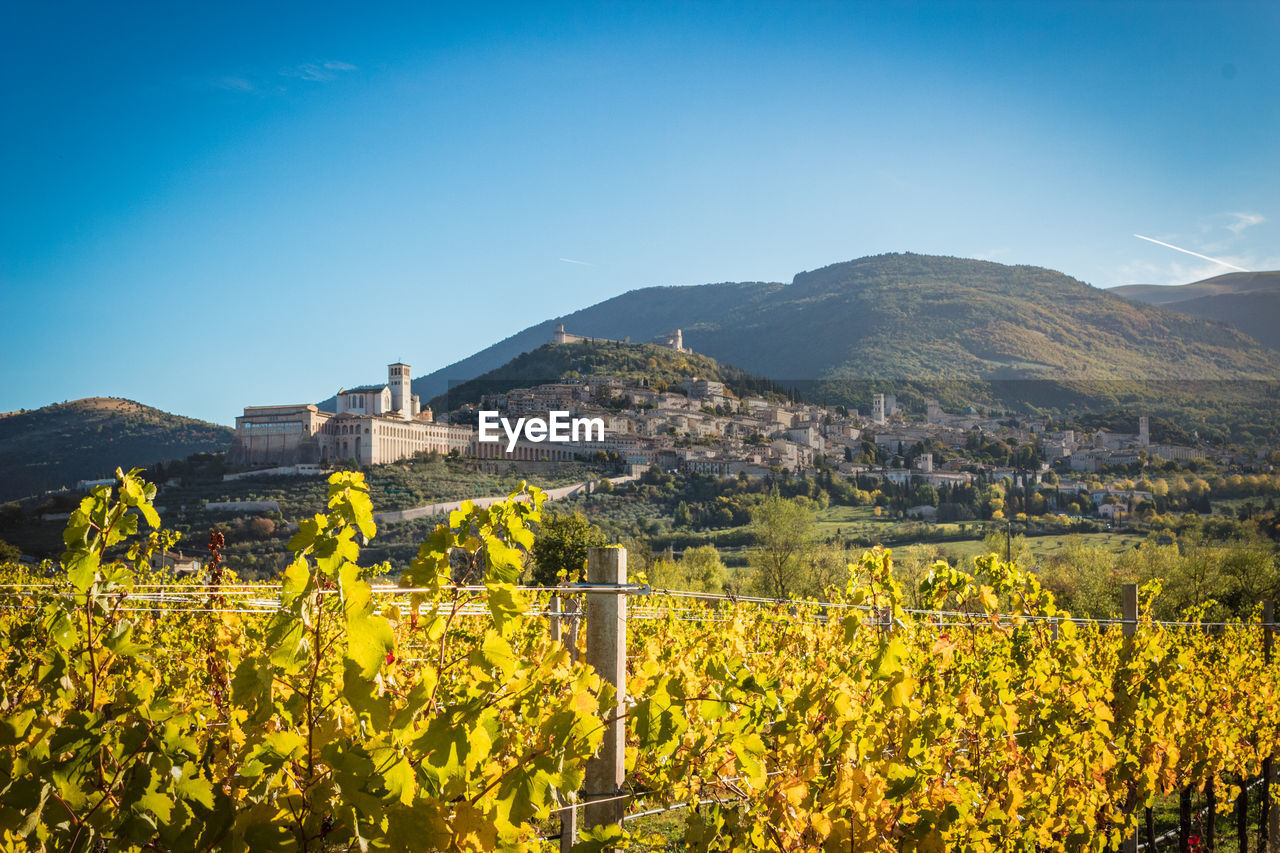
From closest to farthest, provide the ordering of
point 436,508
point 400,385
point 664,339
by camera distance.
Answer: point 436,508 → point 400,385 → point 664,339

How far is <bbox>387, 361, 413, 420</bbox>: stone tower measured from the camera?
75250 mm

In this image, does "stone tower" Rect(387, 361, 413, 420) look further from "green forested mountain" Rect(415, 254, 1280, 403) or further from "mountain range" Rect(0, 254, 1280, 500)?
"green forested mountain" Rect(415, 254, 1280, 403)

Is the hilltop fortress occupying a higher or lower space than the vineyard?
higher

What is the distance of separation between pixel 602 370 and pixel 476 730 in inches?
3018

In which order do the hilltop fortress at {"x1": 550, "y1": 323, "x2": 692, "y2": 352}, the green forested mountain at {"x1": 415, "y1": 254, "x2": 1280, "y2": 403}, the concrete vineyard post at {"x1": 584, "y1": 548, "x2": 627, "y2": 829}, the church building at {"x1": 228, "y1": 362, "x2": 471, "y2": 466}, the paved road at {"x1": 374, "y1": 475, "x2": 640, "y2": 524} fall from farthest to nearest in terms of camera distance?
the hilltop fortress at {"x1": 550, "y1": 323, "x2": 692, "y2": 352}
the green forested mountain at {"x1": 415, "y1": 254, "x2": 1280, "y2": 403}
the church building at {"x1": 228, "y1": 362, "x2": 471, "y2": 466}
the paved road at {"x1": 374, "y1": 475, "x2": 640, "y2": 524}
the concrete vineyard post at {"x1": 584, "y1": 548, "x2": 627, "y2": 829}

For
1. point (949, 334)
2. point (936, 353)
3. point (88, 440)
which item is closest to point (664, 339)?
point (949, 334)

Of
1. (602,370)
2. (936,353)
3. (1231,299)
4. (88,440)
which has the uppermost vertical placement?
(1231,299)

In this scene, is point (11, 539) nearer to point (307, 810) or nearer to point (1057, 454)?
point (307, 810)

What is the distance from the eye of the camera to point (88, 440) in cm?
5753

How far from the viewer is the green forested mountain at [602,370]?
76500 millimetres

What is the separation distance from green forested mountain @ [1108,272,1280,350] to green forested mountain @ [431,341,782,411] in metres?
42.8

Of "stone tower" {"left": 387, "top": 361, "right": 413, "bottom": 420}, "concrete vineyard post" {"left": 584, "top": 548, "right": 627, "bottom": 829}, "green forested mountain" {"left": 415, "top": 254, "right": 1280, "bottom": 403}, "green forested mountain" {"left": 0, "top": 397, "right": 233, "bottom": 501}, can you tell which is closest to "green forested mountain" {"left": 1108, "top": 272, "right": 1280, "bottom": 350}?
"green forested mountain" {"left": 415, "top": 254, "right": 1280, "bottom": 403}

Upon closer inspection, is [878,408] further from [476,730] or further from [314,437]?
[476,730]

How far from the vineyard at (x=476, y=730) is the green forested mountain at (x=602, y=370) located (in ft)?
238
